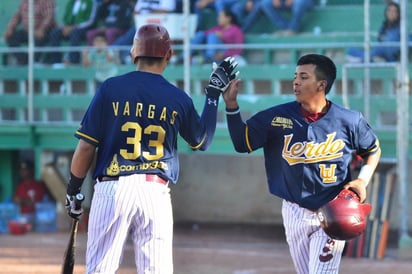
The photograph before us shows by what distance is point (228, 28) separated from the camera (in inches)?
514

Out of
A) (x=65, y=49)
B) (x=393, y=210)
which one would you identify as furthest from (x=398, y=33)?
(x=65, y=49)

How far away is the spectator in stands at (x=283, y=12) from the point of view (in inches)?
514

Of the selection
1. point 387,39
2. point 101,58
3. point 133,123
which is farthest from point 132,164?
point 101,58

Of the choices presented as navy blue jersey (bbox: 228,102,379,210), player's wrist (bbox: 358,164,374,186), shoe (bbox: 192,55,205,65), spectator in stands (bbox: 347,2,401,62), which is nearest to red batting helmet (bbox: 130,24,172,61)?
navy blue jersey (bbox: 228,102,379,210)

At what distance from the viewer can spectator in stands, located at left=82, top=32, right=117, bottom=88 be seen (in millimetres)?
13508

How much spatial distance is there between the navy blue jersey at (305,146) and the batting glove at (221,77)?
0.22 meters

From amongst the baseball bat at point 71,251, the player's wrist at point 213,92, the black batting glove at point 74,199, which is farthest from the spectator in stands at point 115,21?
the black batting glove at point 74,199

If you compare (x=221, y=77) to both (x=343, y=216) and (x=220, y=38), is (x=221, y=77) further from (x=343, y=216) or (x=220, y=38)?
(x=220, y=38)

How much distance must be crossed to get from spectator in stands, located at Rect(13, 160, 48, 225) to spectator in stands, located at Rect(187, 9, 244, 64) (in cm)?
391

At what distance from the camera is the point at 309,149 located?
229 inches

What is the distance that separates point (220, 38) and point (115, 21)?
1705 millimetres

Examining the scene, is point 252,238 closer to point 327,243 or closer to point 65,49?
point 65,49

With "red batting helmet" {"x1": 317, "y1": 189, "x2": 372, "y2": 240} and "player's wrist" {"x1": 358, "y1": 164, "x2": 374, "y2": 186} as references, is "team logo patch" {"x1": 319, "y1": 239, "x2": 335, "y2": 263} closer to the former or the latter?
"red batting helmet" {"x1": 317, "y1": 189, "x2": 372, "y2": 240}

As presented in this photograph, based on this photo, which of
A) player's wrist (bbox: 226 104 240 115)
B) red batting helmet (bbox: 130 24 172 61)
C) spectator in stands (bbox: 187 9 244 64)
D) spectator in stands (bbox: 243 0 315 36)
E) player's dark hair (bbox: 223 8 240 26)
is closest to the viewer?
red batting helmet (bbox: 130 24 172 61)
